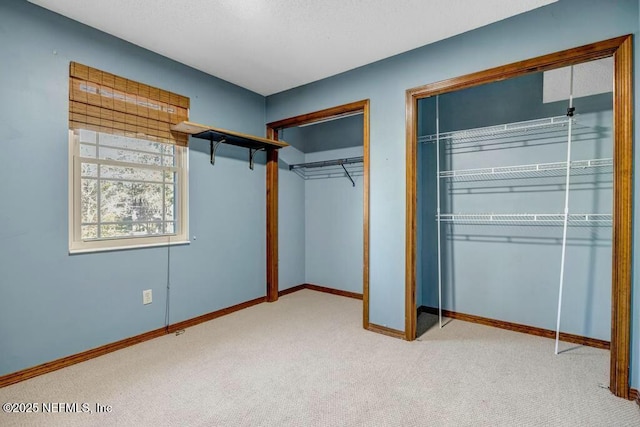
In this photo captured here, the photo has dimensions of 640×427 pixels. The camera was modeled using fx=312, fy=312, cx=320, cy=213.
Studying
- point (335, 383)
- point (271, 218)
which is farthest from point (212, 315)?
point (335, 383)

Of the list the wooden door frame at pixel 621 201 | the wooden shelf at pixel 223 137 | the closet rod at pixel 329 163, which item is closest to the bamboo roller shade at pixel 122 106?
the wooden shelf at pixel 223 137

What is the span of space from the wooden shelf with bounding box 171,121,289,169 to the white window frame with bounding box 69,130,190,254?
221 mm

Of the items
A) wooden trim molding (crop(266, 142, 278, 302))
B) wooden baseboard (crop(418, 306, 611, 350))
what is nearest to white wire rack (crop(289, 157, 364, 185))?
wooden trim molding (crop(266, 142, 278, 302))

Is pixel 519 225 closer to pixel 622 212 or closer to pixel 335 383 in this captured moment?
pixel 622 212

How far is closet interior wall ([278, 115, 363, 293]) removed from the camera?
396cm

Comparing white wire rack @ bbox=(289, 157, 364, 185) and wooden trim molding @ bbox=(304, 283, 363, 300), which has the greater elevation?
white wire rack @ bbox=(289, 157, 364, 185)

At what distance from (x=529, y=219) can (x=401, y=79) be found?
1.70 metres

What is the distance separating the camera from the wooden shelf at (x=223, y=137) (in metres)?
2.72

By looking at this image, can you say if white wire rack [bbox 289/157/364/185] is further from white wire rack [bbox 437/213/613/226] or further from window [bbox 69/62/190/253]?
window [bbox 69/62/190/253]

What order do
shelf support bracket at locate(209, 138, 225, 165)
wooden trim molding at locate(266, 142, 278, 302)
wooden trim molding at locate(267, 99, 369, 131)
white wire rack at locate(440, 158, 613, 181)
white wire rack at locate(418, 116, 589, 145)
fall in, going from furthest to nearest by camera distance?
wooden trim molding at locate(266, 142, 278, 302) < shelf support bracket at locate(209, 138, 225, 165) < wooden trim molding at locate(267, 99, 369, 131) < white wire rack at locate(418, 116, 589, 145) < white wire rack at locate(440, 158, 613, 181)

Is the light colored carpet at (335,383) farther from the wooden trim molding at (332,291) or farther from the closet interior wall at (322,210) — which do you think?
the closet interior wall at (322,210)

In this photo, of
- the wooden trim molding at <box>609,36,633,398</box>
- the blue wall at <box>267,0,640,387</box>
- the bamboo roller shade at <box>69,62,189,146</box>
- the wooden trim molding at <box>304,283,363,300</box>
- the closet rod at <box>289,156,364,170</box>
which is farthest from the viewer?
the wooden trim molding at <box>304,283,363,300</box>

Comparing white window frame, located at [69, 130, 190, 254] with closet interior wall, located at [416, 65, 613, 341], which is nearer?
white window frame, located at [69, 130, 190, 254]

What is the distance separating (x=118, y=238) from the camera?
8.20 ft
